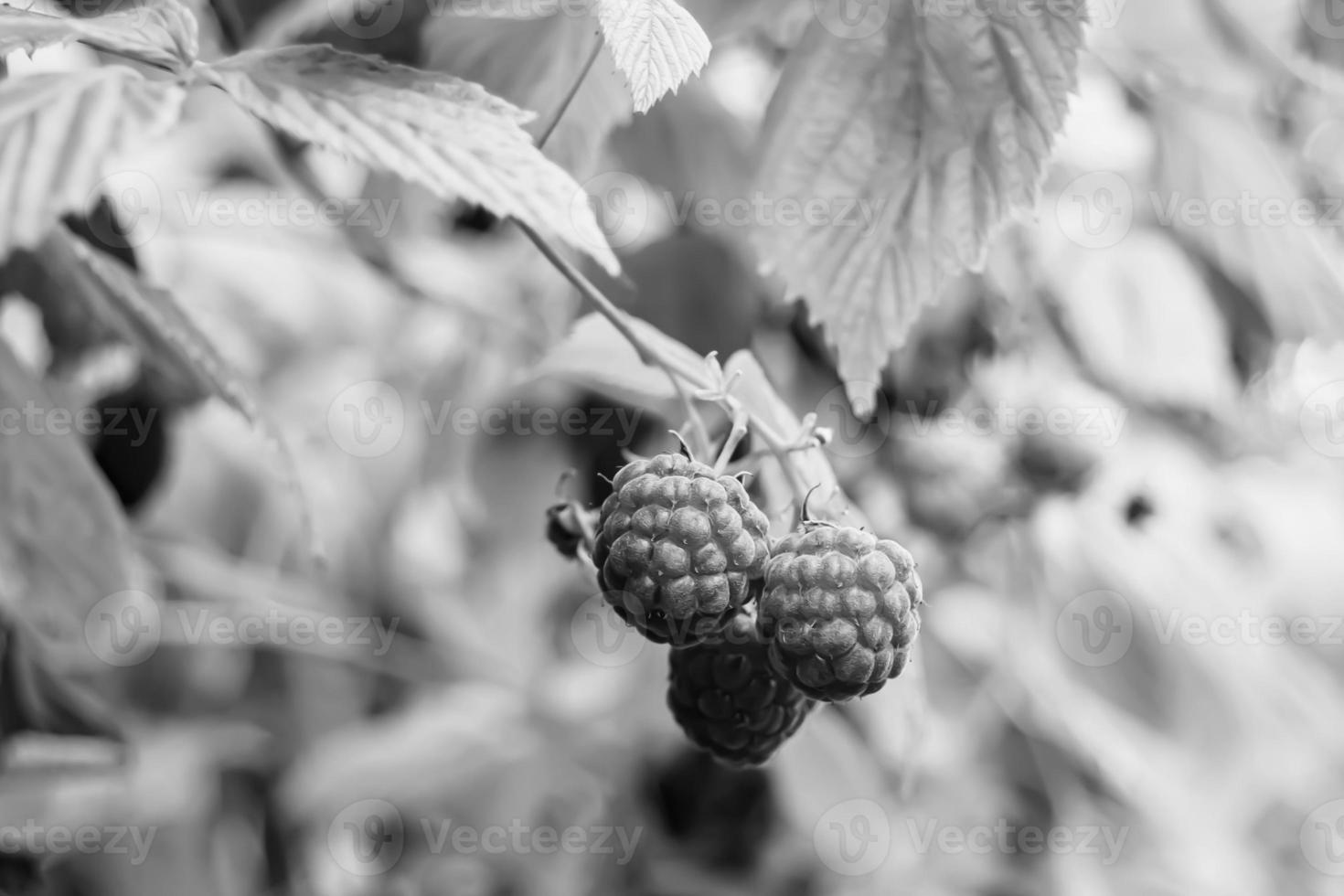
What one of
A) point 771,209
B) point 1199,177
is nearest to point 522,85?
point 771,209

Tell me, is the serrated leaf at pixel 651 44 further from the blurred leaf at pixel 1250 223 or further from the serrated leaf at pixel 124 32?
the blurred leaf at pixel 1250 223

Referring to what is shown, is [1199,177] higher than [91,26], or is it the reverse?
[91,26]

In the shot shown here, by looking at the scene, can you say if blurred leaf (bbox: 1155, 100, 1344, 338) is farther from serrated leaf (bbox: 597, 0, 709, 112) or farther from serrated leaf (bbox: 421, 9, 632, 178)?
serrated leaf (bbox: 597, 0, 709, 112)

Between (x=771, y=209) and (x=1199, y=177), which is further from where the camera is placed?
(x=1199, y=177)

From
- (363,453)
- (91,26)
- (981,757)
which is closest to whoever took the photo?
(91,26)

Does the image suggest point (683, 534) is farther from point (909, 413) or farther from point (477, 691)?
point (477, 691)

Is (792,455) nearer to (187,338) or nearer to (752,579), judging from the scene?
(752,579)
